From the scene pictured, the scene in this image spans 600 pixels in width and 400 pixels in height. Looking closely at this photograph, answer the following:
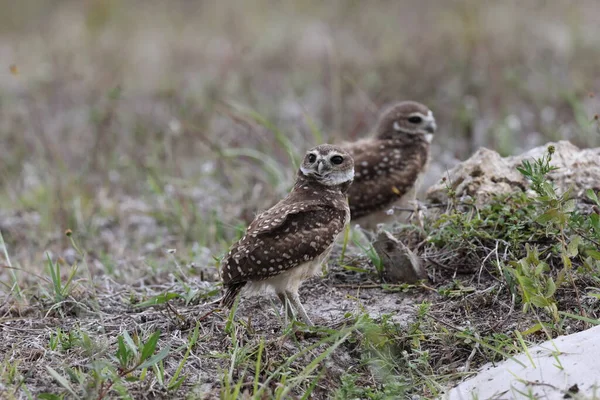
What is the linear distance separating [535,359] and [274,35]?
9.95 m

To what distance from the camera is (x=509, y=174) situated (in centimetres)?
545

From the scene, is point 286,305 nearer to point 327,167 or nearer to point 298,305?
point 298,305

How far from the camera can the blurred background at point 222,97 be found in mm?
7301

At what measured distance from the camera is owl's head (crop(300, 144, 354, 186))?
513 centimetres

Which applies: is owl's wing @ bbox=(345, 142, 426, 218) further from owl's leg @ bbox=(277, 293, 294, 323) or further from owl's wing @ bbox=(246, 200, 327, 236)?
owl's leg @ bbox=(277, 293, 294, 323)

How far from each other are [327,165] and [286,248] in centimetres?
69

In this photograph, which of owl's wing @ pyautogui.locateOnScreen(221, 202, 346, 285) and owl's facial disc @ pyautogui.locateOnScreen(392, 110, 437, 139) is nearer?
owl's wing @ pyautogui.locateOnScreen(221, 202, 346, 285)

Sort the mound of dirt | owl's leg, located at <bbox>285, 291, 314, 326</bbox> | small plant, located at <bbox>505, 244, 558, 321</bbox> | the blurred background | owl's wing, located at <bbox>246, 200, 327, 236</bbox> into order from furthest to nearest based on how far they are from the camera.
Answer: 1. the blurred background
2. the mound of dirt
3. owl's wing, located at <bbox>246, 200, 327, 236</bbox>
4. owl's leg, located at <bbox>285, 291, 314, 326</bbox>
5. small plant, located at <bbox>505, 244, 558, 321</bbox>

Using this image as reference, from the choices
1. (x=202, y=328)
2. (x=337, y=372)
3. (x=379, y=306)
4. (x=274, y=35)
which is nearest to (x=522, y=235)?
(x=379, y=306)

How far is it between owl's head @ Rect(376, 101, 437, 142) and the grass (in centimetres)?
56

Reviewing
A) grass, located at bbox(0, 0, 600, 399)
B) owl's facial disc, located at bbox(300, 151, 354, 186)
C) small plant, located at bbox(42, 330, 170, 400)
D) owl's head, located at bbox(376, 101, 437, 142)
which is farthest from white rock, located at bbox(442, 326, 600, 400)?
owl's head, located at bbox(376, 101, 437, 142)

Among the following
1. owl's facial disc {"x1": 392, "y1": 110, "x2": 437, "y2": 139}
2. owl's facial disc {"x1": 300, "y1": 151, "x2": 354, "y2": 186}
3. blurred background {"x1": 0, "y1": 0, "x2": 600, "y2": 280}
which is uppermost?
owl's facial disc {"x1": 300, "y1": 151, "x2": 354, "y2": 186}

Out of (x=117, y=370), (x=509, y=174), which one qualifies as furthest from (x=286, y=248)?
(x=509, y=174)

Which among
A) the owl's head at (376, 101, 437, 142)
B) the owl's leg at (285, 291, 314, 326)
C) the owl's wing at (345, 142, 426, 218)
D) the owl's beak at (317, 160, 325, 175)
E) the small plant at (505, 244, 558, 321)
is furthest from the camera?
the owl's head at (376, 101, 437, 142)
